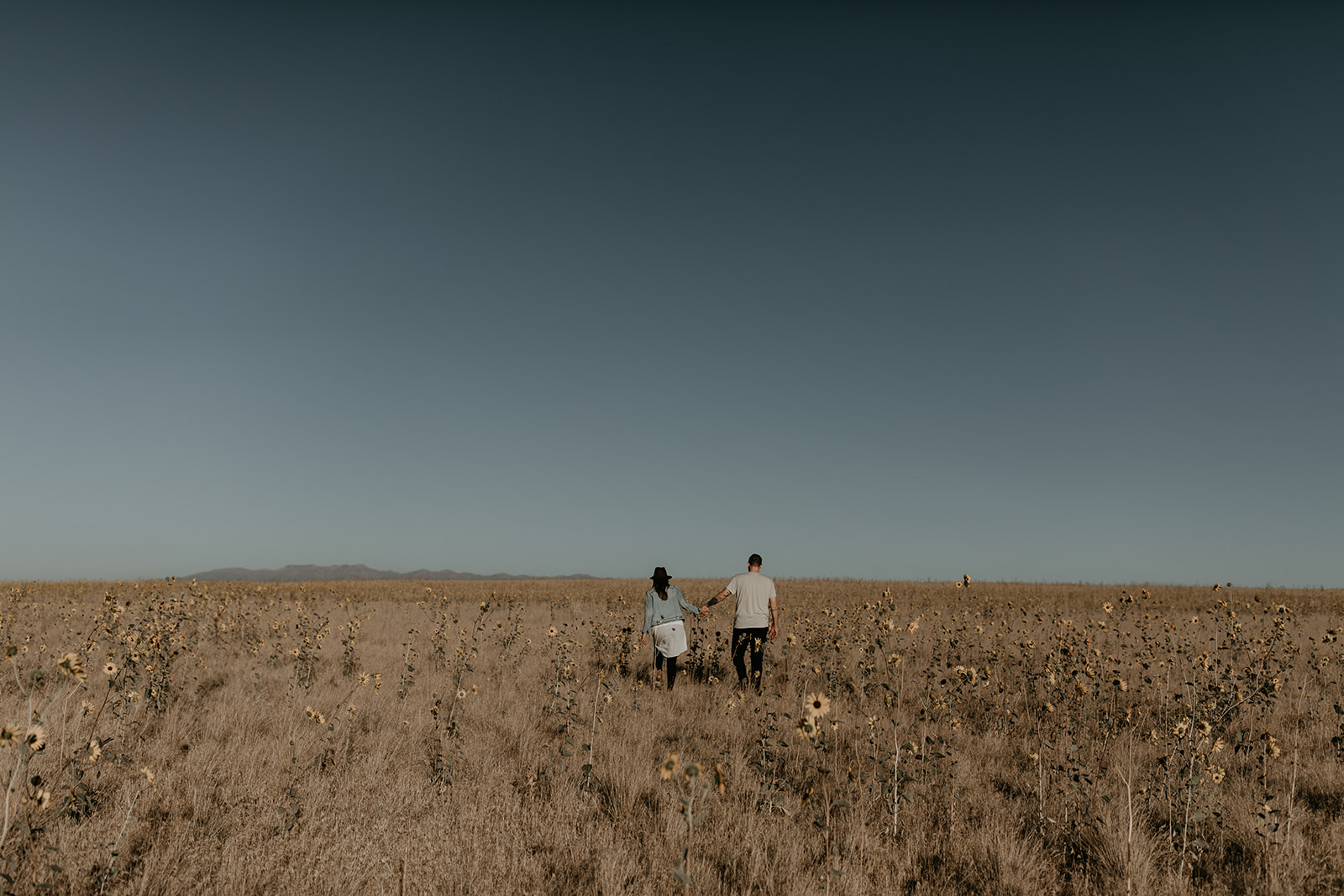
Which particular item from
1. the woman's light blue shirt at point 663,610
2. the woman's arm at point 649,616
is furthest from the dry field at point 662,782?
the woman's light blue shirt at point 663,610

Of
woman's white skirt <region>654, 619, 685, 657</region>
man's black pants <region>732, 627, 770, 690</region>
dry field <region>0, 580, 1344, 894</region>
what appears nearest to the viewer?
dry field <region>0, 580, 1344, 894</region>

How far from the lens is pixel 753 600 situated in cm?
909

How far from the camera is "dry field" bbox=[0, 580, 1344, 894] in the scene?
400cm

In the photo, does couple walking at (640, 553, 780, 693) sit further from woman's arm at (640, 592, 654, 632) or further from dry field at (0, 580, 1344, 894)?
dry field at (0, 580, 1344, 894)

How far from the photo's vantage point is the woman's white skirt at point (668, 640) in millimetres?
8977

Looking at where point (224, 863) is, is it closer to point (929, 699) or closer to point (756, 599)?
point (756, 599)

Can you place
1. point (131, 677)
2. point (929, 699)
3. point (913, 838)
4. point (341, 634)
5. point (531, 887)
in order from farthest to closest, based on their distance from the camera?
1. point (341, 634)
2. point (929, 699)
3. point (131, 677)
4. point (913, 838)
5. point (531, 887)

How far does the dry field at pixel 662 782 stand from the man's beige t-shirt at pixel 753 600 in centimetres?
101

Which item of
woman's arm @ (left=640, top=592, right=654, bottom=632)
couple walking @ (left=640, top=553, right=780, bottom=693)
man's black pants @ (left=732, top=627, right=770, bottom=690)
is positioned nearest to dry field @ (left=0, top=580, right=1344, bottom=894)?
man's black pants @ (left=732, top=627, right=770, bottom=690)

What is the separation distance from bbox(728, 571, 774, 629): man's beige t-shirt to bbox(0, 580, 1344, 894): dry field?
1.01m

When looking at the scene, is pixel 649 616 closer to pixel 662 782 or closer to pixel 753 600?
pixel 753 600

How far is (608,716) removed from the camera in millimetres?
7645

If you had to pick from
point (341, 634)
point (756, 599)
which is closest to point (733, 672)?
point (756, 599)

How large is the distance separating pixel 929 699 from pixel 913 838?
4045 millimetres
